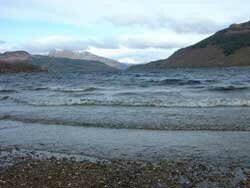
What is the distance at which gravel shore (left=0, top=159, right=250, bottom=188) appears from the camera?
11.3m

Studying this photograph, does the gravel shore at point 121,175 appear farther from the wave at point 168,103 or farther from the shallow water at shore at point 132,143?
the wave at point 168,103

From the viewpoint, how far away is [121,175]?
12188 mm

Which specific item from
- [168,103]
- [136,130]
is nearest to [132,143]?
[136,130]

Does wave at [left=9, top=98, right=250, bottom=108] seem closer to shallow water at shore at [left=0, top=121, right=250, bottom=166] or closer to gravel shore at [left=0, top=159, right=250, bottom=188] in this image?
shallow water at shore at [left=0, top=121, right=250, bottom=166]

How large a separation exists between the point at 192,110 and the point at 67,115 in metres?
8.91

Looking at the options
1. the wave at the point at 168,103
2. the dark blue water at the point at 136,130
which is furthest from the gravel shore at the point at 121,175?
the wave at the point at 168,103

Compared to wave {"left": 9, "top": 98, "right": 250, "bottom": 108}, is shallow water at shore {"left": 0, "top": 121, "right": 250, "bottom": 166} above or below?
below

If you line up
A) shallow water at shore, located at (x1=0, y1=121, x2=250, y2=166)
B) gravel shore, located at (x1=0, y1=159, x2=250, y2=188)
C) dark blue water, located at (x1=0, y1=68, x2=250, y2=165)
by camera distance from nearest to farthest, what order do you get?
gravel shore, located at (x1=0, y1=159, x2=250, y2=188)
shallow water at shore, located at (x1=0, y1=121, x2=250, y2=166)
dark blue water, located at (x1=0, y1=68, x2=250, y2=165)

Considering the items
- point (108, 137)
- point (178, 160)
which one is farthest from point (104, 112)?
point (178, 160)

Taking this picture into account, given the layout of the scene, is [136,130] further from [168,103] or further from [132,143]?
[168,103]

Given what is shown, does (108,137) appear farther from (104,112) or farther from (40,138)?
(104,112)

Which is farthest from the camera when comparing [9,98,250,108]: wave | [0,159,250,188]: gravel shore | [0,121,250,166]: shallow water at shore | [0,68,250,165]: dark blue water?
[9,98,250,108]: wave

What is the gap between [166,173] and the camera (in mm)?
12289

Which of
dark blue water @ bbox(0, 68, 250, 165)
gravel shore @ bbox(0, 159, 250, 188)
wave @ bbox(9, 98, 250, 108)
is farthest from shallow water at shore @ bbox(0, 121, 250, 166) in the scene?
wave @ bbox(9, 98, 250, 108)
